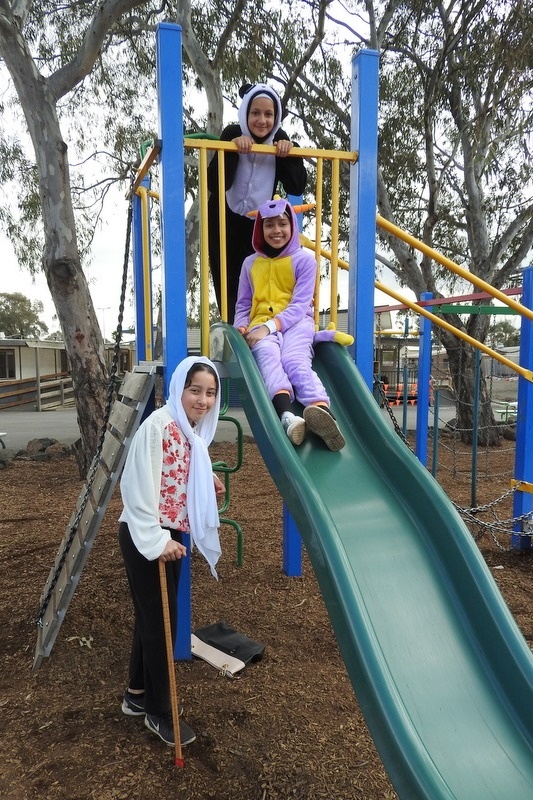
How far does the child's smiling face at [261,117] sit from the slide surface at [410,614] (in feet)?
5.28

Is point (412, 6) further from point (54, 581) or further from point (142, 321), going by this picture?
point (54, 581)

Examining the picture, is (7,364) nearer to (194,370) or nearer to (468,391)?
(468,391)

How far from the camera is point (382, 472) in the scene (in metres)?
2.76

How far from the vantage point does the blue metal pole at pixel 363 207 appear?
3.14 metres

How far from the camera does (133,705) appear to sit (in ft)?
9.01

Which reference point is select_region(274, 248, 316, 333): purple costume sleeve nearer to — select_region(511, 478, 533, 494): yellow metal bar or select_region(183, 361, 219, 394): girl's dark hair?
select_region(183, 361, 219, 394): girl's dark hair

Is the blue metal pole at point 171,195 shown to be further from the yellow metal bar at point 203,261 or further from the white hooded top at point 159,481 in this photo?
the white hooded top at point 159,481

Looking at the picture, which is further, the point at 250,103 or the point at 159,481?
the point at 250,103

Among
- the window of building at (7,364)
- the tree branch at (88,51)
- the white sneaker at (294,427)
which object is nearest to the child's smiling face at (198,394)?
the white sneaker at (294,427)

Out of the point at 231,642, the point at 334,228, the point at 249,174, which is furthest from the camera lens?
the point at 249,174

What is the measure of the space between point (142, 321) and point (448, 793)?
352 centimetres

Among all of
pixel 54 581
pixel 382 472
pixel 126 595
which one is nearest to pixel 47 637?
pixel 54 581

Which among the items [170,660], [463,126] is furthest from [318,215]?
[463,126]

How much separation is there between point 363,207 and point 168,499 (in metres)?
1.97
